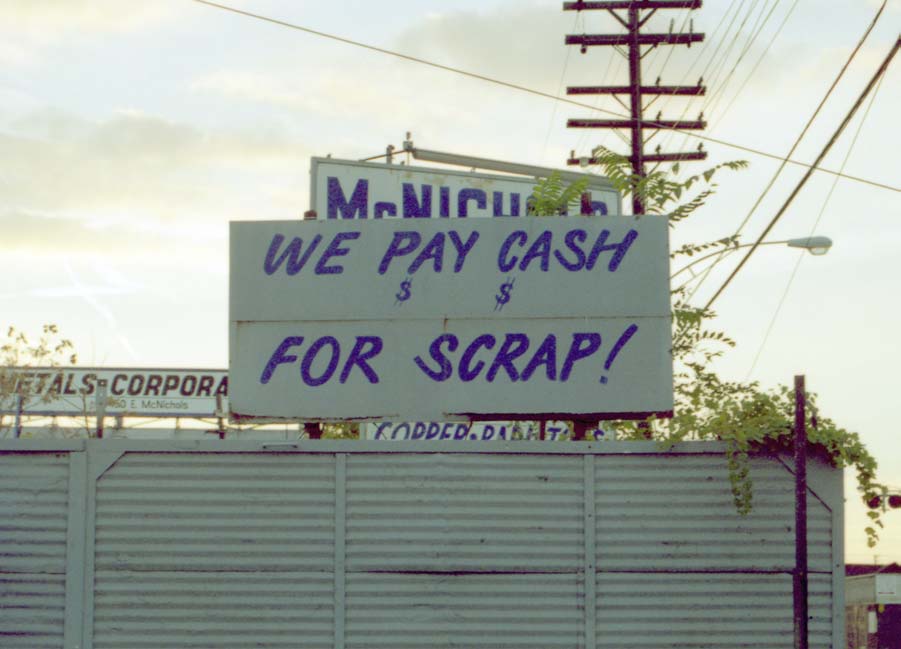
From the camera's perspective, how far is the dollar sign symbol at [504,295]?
1221cm

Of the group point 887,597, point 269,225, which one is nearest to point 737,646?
point 269,225

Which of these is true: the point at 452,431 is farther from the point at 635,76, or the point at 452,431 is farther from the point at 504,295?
the point at 635,76

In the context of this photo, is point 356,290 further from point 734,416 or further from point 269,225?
point 734,416

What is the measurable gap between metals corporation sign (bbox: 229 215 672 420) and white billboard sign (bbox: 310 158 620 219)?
673 centimetres

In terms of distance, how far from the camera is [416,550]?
1124 cm

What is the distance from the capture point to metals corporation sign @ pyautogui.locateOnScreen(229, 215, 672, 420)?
12.1 m

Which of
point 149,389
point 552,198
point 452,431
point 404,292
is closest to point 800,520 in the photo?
point 404,292

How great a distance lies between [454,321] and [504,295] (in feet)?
1.69

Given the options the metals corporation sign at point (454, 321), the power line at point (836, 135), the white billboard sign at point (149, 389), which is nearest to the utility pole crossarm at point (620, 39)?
the power line at point (836, 135)

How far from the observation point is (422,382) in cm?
1211

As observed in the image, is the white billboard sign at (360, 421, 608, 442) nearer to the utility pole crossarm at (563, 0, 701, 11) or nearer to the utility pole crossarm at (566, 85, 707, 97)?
the utility pole crossarm at (566, 85, 707, 97)

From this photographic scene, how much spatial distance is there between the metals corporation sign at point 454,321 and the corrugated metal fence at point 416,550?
34.5 inches

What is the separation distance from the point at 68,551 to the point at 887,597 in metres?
52.8

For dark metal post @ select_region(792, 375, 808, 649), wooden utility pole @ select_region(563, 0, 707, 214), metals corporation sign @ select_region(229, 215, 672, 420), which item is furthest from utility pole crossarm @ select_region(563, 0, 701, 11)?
dark metal post @ select_region(792, 375, 808, 649)
